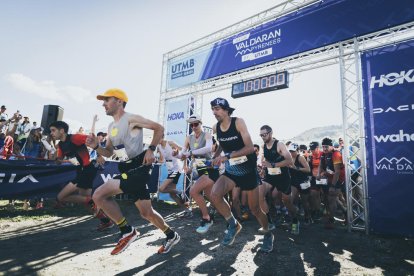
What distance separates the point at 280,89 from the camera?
344 inches

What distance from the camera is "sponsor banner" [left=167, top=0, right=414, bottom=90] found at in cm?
A: 649

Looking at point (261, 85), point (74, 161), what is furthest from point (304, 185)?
point (74, 161)

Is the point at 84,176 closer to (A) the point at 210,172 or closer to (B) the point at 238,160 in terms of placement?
(A) the point at 210,172

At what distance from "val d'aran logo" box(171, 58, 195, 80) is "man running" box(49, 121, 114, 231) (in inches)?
280

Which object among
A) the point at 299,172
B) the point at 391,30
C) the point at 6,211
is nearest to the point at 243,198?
the point at 299,172

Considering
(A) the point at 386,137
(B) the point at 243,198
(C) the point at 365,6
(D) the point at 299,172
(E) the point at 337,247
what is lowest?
(E) the point at 337,247

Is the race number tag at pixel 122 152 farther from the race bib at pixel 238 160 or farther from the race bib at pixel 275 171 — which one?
the race bib at pixel 275 171

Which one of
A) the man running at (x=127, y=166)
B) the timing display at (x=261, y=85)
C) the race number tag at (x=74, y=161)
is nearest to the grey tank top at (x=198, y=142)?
the man running at (x=127, y=166)

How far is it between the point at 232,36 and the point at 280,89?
3.22 meters

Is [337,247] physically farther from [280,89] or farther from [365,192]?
[280,89]

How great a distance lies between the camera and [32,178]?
6.94 metres

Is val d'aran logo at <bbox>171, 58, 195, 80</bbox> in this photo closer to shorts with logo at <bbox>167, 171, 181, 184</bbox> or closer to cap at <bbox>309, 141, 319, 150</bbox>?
shorts with logo at <bbox>167, 171, 181, 184</bbox>

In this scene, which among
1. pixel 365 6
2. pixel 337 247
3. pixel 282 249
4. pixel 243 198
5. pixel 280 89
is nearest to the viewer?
pixel 282 249

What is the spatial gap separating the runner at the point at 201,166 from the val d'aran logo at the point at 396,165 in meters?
3.74
